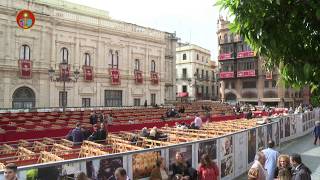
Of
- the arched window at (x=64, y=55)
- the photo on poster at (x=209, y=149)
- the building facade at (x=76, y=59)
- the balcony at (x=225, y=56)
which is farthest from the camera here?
the balcony at (x=225, y=56)

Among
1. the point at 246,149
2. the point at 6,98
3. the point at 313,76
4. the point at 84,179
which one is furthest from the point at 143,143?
the point at 6,98

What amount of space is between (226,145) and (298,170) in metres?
4.33

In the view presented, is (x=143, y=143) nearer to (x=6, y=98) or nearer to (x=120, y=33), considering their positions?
(x=6, y=98)

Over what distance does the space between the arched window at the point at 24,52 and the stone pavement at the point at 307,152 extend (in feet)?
98.6

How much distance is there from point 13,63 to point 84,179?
113 feet

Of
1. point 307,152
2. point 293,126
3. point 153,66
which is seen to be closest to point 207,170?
point 307,152

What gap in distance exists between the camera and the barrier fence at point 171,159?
6.22m

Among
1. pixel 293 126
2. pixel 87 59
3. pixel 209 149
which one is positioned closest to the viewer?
pixel 209 149

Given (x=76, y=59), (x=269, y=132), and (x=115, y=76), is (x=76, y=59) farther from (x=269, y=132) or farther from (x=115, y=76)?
(x=269, y=132)

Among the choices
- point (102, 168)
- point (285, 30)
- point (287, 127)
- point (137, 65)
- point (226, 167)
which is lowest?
point (226, 167)

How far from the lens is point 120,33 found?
158ft

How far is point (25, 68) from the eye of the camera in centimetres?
3700

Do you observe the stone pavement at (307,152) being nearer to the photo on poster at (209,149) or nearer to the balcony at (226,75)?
the photo on poster at (209,149)

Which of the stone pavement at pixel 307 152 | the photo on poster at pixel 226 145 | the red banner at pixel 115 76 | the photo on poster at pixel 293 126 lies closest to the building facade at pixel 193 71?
the red banner at pixel 115 76
